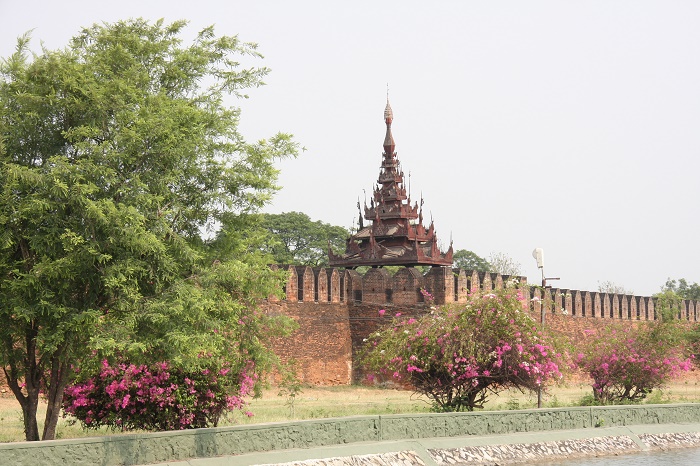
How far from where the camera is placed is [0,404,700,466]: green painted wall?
11.9m

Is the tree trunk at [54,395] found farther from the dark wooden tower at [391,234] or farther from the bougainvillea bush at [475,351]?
the dark wooden tower at [391,234]

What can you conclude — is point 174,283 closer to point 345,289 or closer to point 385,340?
point 385,340

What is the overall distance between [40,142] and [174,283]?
2668 mm

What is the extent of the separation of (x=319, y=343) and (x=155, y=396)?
1278cm

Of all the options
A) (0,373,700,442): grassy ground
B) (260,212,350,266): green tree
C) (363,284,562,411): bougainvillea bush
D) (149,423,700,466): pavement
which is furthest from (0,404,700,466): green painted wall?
(260,212,350,266): green tree

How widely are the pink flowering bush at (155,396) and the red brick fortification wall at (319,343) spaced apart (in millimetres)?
10491

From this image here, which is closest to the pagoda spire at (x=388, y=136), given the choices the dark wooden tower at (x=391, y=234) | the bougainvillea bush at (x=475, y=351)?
the dark wooden tower at (x=391, y=234)

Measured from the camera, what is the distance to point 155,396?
15.3 metres

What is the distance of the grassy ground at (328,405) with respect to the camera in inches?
668

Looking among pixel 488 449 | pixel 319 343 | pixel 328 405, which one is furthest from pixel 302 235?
pixel 488 449

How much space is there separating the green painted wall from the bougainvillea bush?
115cm

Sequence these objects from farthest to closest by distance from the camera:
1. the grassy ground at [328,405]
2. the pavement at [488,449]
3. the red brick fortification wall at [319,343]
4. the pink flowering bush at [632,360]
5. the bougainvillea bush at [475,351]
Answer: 1. the red brick fortification wall at [319,343]
2. the pink flowering bush at [632,360]
3. the bougainvillea bush at [475,351]
4. the grassy ground at [328,405]
5. the pavement at [488,449]

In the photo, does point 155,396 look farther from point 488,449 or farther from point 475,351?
point 475,351

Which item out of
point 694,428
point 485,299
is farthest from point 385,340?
point 694,428
